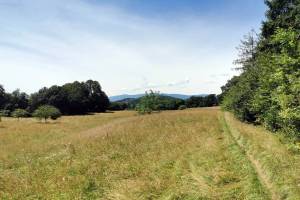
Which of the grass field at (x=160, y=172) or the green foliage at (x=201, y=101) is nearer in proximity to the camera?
the grass field at (x=160, y=172)

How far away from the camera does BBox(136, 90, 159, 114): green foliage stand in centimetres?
7069

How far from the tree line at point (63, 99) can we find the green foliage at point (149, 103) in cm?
3348

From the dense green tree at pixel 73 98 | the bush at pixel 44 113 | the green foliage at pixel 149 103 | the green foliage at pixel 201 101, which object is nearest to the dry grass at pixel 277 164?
the bush at pixel 44 113

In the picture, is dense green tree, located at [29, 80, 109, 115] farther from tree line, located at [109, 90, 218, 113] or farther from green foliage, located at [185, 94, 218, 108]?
green foliage, located at [185, 94, 218, 108]

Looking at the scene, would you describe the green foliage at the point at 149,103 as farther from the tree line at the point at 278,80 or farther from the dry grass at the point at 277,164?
the dry grass at the point at 277,164

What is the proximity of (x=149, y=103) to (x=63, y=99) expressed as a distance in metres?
37.0

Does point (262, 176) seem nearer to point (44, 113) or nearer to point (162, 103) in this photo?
point (44, 113)

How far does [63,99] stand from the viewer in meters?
99.2

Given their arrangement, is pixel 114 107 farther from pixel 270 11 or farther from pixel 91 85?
pixel 270 11

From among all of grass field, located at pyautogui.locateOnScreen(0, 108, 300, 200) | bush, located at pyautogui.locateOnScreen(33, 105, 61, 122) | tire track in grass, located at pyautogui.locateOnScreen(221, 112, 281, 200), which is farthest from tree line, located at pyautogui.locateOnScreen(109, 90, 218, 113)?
tire track in grass, located at pyautogui.locateOnScreen(221, 112, 281, 200)

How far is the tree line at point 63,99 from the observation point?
98750 mm

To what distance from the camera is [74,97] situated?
3925 inches

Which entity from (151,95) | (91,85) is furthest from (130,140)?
(91,85)

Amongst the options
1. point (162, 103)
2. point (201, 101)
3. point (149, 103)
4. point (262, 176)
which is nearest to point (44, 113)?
point (149, 103)
